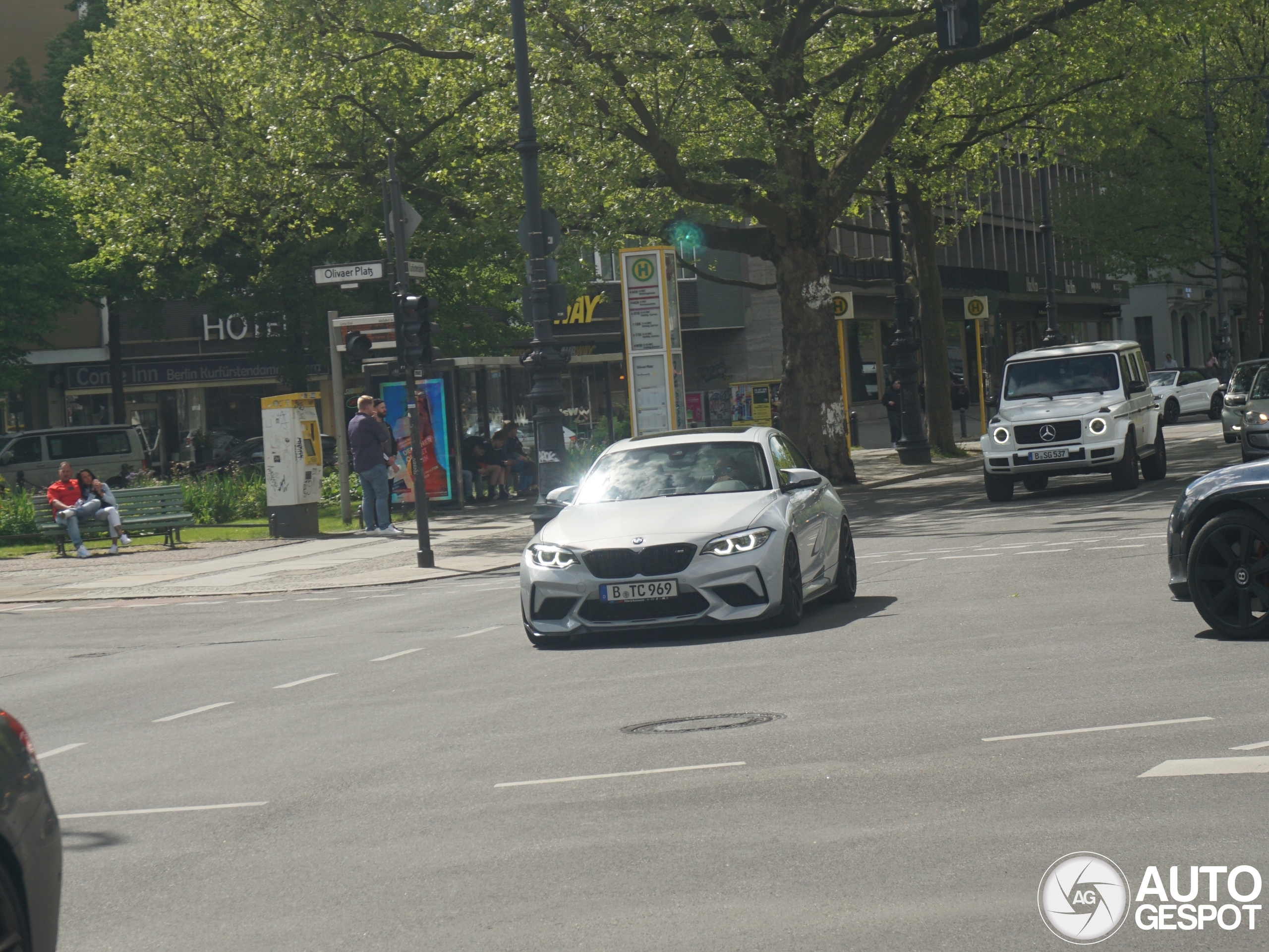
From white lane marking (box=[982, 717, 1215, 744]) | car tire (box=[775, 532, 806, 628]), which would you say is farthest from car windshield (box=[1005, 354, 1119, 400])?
white lane marking (box=[982, 717, 1215, 744])

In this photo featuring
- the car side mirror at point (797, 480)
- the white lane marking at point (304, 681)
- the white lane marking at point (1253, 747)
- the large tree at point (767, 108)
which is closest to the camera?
the white lane marking at point (1253, 747)

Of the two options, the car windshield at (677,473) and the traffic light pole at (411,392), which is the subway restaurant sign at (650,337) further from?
the car windshield at (677,473)

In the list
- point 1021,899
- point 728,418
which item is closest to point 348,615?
point 1021,899

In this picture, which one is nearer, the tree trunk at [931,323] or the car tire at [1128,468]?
the car tire at [1128,468]

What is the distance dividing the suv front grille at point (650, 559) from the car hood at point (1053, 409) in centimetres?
1232

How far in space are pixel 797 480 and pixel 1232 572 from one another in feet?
11.8

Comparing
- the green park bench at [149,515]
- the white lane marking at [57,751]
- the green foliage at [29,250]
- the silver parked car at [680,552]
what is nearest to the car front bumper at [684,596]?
the silver parked car at [680,552]

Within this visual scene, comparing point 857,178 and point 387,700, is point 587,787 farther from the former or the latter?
point 857,178

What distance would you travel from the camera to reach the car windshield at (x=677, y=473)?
41.5ft

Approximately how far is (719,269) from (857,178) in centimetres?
2638

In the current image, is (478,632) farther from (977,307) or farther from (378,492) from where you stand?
(977,307)

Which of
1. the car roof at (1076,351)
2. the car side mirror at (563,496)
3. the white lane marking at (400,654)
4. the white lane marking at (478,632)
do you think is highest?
the car roof at (1076,351)

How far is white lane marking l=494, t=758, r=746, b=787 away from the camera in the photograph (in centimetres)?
722

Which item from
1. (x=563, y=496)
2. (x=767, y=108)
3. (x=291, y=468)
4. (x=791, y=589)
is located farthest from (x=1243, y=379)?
(x=791, y=589)
